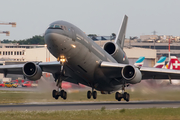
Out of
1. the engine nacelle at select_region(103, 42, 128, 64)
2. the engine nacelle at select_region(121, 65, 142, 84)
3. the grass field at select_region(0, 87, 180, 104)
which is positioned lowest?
the grass field at select_region(0, 87, 180, 104)

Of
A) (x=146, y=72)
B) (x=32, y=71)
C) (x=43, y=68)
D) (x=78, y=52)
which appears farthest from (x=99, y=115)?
(x=146, y=72)

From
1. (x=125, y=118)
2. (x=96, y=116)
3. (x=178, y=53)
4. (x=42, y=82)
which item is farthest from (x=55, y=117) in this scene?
(x=178, y=53)

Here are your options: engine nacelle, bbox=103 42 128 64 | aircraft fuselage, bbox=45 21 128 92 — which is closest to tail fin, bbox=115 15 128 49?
engine nacelle, bbox=103 42 128 64

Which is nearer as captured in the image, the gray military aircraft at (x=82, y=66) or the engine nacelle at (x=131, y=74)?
the gray military aircraft at (x=82, y=66)

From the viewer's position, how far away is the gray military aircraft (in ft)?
90.4

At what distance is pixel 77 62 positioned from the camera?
29.9 m

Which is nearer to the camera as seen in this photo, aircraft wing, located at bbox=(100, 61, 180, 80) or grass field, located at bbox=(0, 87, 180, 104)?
aircraft wing, located at bbox=(100, 61, 180, 80)

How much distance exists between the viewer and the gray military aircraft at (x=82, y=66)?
2755 cm

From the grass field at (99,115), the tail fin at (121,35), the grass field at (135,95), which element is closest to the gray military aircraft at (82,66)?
the grass field at (135,95)

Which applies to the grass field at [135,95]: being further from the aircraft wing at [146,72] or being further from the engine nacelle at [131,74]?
the engine nacelle at [131,74]

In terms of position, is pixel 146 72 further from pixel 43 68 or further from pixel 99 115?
pixel 99 115

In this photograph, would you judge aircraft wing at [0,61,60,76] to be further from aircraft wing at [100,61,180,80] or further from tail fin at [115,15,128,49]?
tail fin at [115,15,128,49]

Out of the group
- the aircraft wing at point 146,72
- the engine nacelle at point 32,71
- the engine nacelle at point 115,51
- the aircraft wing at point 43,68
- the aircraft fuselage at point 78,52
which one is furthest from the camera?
the engine nacelle at point 115,51

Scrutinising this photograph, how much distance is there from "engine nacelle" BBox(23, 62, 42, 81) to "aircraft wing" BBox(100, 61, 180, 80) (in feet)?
19.2
